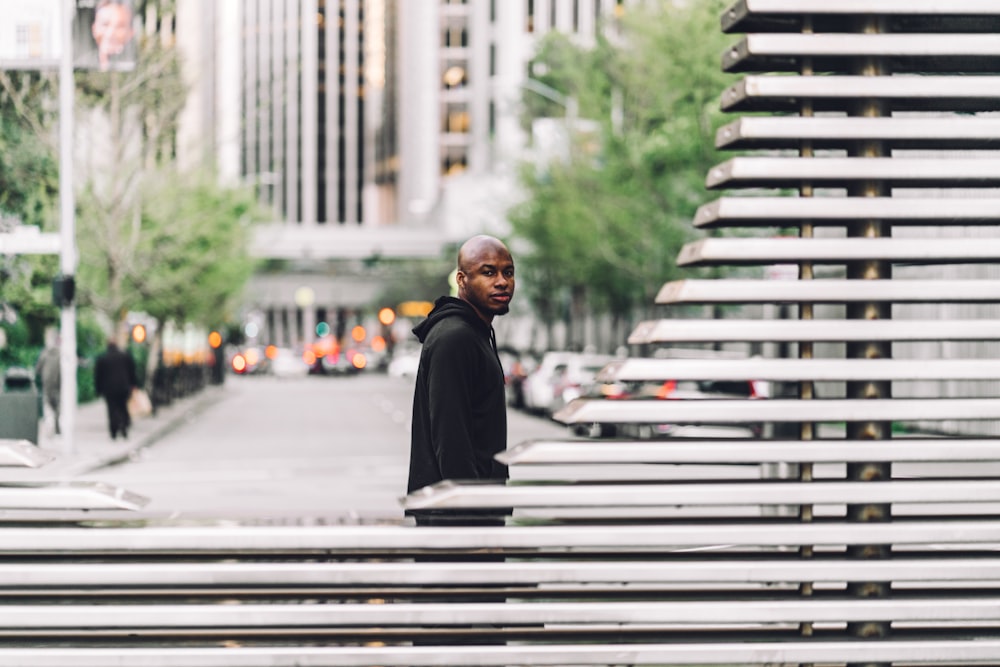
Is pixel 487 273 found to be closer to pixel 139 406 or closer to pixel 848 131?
pixel 848 131

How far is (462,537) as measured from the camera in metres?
3.04

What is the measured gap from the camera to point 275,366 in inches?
3511

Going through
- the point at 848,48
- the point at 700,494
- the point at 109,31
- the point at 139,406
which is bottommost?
the point at 139,406

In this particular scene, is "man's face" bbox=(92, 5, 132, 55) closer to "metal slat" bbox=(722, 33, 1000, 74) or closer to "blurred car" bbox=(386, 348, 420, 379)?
"metal slat" bbox=(722, 33, 1000, 74)

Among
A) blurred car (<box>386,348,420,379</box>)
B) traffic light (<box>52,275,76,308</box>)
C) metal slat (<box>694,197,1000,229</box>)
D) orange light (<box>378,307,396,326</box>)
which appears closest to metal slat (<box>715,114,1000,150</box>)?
metal slat (<box>694,197,1000,229</box>)

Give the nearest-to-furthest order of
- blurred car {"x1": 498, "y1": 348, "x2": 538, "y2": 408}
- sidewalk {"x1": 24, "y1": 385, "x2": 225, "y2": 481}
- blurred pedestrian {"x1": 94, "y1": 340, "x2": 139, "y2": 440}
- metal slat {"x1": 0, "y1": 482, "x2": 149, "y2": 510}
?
metal slat {"x1": 0, "y1": 482, "x2": 149, "y2": 510} → sidewalk {"x1": 24, "y1": 385, "x2": 225, "y2": 481} → blurred pedestrian {"x1": 94, "y1": 340, "x2": 139, "y2": 440} → blurred car {"x1": 498, "y1": 348, "x2": 538, "y2": 408}

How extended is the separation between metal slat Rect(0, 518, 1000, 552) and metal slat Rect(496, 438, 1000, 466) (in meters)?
0.14

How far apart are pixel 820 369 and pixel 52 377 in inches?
1082

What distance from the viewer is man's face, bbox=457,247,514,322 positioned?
446cm

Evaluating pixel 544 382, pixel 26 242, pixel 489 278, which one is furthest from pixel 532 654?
pixel 544 382

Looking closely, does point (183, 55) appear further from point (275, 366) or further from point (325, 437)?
point (275, 366)

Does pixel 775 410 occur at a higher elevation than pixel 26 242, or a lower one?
lower

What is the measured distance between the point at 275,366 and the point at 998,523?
3432 inches

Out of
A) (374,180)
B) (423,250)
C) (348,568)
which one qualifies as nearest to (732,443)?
(348,568)
